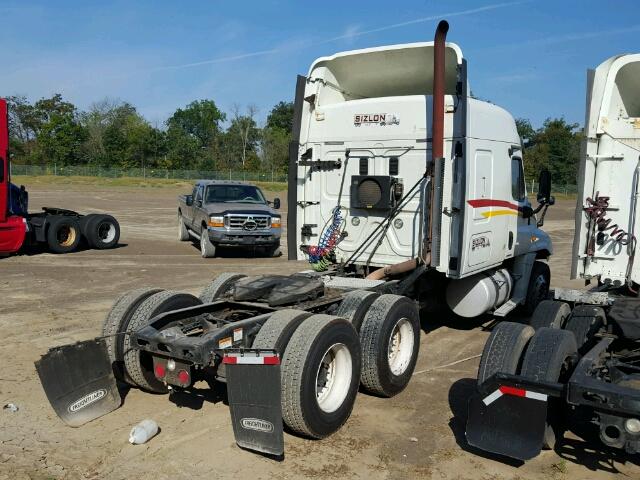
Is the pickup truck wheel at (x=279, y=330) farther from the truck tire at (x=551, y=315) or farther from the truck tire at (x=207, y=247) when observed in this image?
the truck tire at (x=207, y=247)

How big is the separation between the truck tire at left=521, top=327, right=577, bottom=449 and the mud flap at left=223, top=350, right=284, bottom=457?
1871 millimetres

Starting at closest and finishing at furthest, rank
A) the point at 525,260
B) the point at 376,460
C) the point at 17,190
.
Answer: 1. the point at 376,460
2. the point at 525,260
3. the point at 17,190

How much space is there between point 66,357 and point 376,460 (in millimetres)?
2588

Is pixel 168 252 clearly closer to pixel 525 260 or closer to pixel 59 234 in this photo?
pixel 59 234

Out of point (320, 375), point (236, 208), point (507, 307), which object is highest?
point (236, 208)

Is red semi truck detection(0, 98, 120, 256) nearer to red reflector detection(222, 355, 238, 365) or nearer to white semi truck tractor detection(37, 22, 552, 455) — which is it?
white semi truck tractor detection(37, 22, 552, 455)

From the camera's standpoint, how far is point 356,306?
18.9 feet

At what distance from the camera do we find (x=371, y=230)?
759cm

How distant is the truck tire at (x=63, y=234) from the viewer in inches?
585

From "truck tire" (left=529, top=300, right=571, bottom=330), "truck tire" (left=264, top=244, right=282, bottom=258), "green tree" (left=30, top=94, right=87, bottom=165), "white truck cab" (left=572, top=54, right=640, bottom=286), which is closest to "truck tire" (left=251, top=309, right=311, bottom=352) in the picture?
"truck tire" (left=529, top=300, right=571, bottom=330)

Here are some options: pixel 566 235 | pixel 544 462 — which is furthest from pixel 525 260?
pixel 566 235

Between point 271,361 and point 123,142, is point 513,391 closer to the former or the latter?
point 271,361

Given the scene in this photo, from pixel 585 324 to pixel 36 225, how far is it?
13.4 metres

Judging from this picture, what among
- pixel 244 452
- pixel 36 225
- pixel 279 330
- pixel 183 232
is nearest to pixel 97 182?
pixel 183 232
